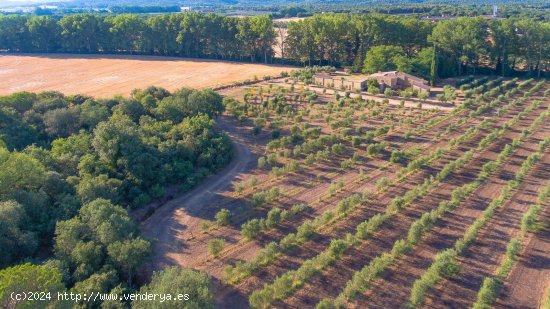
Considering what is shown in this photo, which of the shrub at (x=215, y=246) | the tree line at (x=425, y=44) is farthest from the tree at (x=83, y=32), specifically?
the shrub at (x=215, y=246)

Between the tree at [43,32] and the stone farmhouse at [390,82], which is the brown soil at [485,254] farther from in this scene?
the tree at [43,32]

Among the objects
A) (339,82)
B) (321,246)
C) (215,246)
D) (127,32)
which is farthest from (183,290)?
(127,32)

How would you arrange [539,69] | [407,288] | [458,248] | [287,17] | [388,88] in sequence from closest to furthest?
[407,288] < [458,248] < [388,88] < [539,69] < [287,17]

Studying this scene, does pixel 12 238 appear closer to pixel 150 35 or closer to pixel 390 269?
pixel 390 269

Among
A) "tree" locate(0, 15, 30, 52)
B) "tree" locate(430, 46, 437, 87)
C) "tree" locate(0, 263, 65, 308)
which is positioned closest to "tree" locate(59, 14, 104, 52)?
"tree" locate(0, 15, 30, 52)

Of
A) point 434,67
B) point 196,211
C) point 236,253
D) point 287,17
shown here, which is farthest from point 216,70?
point 287,17

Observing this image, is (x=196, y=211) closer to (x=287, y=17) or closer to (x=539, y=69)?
(x=539, y=69)
